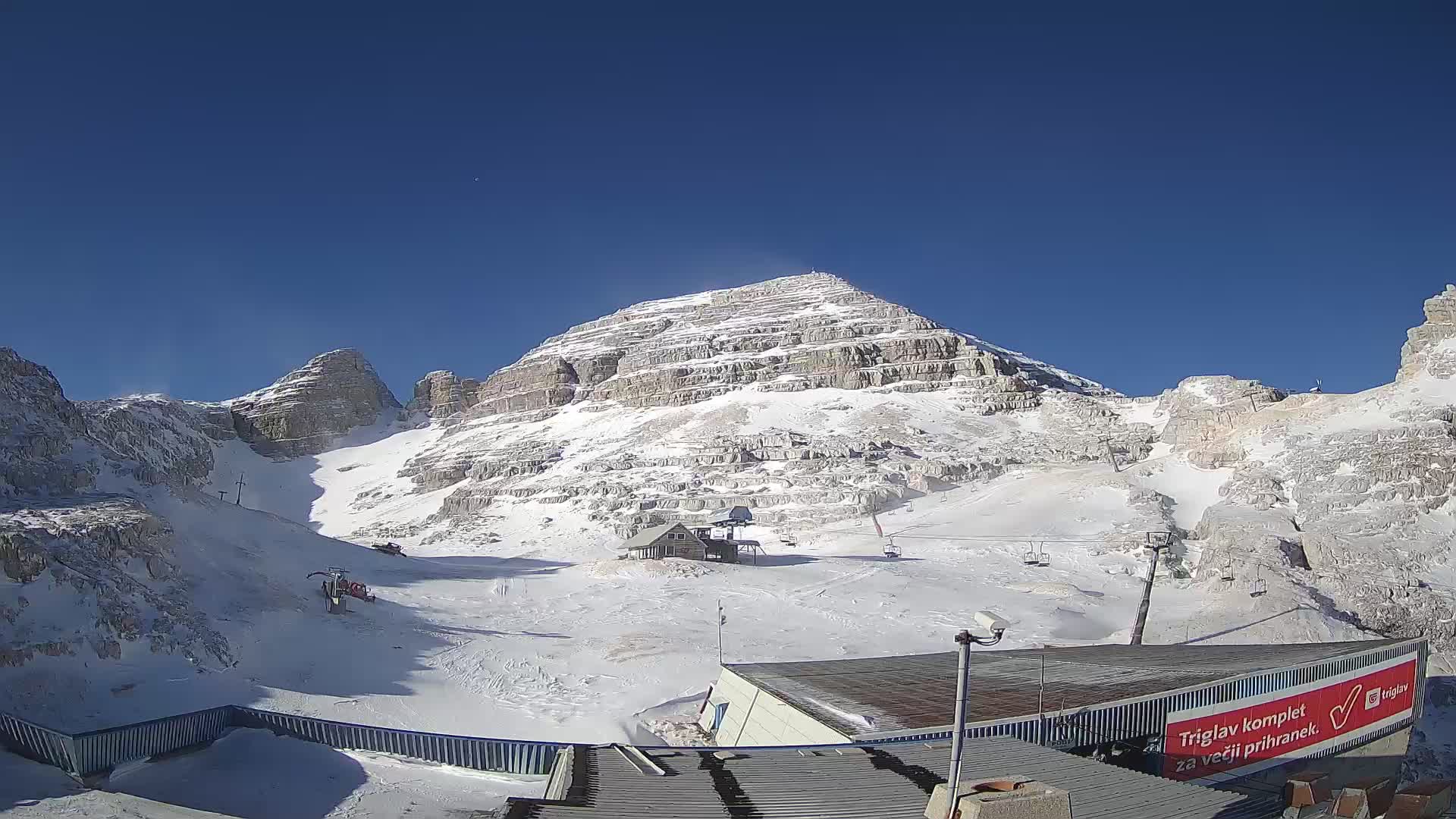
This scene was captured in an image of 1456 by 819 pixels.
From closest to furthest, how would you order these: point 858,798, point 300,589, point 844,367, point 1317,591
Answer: point 858,798 < point 300,589 < point 1317,591 < point 844,367

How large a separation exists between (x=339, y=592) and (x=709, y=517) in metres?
38.2

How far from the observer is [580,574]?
41.9 meters

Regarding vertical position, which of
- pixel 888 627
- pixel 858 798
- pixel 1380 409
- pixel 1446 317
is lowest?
pixel 888 627

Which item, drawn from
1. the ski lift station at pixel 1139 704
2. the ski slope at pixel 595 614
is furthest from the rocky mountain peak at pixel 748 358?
the ski lift station at pixel 1139 704

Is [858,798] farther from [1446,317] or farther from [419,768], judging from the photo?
[1446,317]

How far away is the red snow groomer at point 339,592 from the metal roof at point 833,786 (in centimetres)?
2001

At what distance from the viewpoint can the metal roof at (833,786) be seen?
8578 millimetres

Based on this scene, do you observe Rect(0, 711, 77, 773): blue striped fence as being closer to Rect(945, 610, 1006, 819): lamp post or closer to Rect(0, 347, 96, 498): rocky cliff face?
Rect(945, 610, 1006, 819): lamp post

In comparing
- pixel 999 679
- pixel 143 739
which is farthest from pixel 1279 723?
pixel 143 739

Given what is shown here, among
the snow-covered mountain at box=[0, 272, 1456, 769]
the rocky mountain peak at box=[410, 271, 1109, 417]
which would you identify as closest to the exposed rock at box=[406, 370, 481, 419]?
the rocky mountain peak at box=[410, 271, 1109, 417]

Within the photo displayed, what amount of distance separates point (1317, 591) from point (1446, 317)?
38.9 metres

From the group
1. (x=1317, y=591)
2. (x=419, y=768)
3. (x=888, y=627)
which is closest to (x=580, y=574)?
(x=888, y=627)

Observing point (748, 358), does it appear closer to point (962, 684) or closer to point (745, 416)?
point (745, 416)

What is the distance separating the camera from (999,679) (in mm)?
16984
